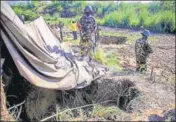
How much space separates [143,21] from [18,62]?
51.1 ft

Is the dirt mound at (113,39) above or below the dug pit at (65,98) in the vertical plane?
below

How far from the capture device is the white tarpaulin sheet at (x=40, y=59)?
594 cm

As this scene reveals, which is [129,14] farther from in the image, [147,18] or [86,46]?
[86,46]

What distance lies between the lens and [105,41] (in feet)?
54.0

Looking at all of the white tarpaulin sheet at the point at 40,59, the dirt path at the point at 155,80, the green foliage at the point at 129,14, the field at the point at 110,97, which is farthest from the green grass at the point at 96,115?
the green foliage at the point at 129,14

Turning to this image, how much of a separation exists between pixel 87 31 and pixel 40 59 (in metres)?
3.53

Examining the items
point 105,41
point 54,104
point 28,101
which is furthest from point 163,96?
point 105,41

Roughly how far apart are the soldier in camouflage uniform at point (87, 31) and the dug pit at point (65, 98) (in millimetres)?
1909

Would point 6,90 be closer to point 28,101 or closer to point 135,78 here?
point 28,101

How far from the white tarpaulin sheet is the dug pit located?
44 centimetres

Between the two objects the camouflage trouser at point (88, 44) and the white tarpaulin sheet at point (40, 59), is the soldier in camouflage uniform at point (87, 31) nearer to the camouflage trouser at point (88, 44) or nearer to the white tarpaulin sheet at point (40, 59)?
the camouflage trouser at point (88, 44)

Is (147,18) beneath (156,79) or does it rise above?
beneath

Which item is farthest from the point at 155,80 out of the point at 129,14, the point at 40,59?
the point at 129,14

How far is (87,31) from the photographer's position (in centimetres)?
976
